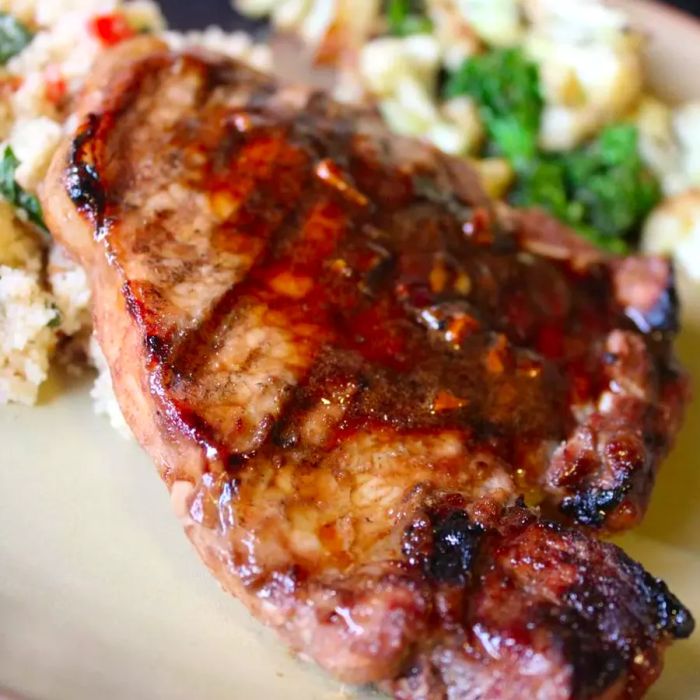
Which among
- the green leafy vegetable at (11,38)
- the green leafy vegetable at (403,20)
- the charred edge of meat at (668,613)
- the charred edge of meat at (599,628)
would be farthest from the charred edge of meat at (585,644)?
the green leafy vegetable at (403,20)

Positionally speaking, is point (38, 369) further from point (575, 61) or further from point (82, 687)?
point (575, 61)

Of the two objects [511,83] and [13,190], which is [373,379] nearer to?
[13,190]

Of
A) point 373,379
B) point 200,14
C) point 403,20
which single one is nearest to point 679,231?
point 403,20

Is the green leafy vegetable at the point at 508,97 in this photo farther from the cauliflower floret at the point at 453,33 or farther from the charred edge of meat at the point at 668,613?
the charred edge of meat at the point at 668,613

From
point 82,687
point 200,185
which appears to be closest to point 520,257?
point 200,185

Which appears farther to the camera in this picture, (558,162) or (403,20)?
(403,20)

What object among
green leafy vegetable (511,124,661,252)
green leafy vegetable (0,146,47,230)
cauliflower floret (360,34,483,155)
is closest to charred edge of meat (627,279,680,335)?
green leafy vegetable (511,124,661,252)

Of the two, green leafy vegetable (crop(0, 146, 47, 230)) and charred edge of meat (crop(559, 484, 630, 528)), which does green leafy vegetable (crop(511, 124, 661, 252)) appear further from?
green leafy vegetable (crop(0, 146, 47, 230))
